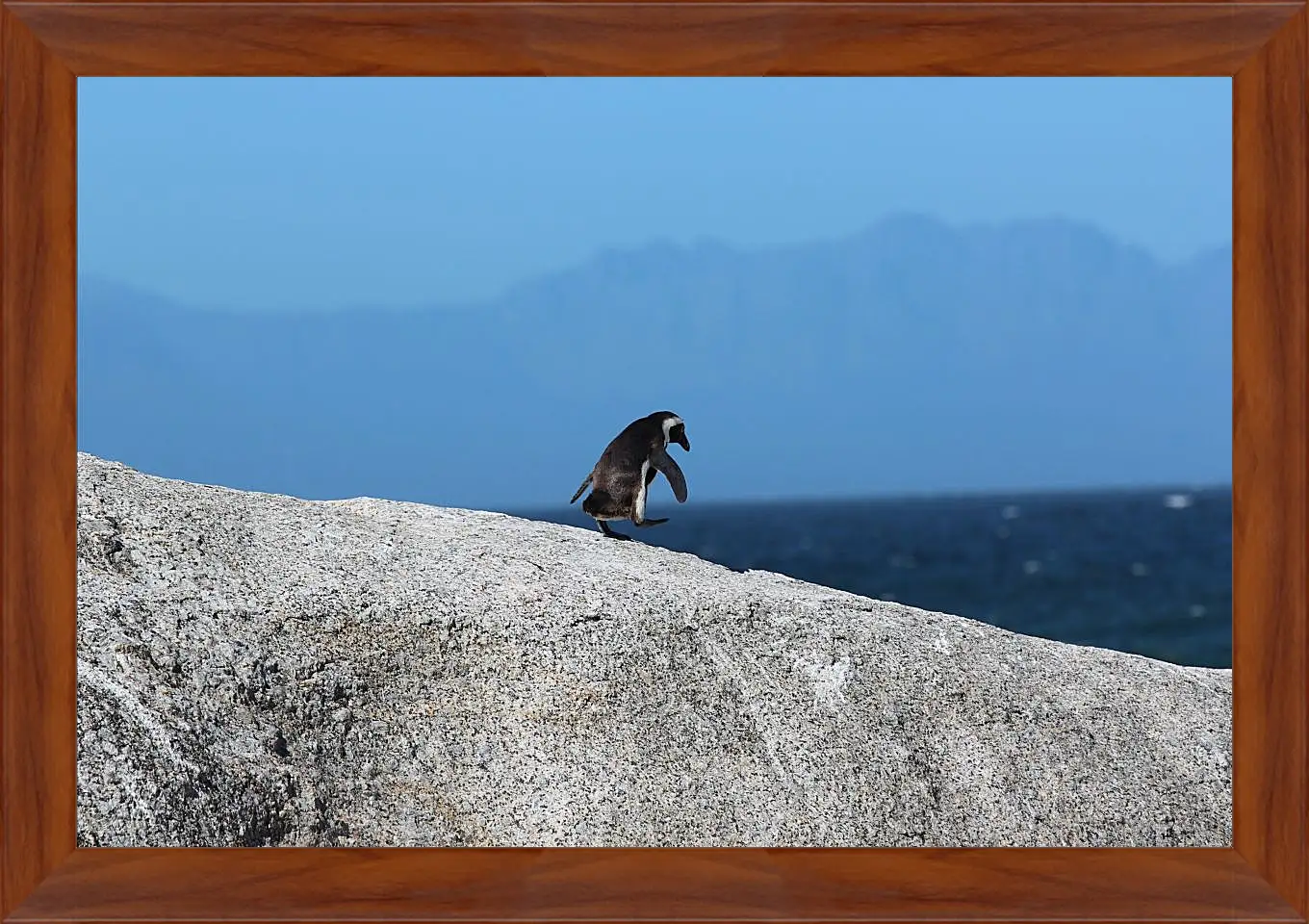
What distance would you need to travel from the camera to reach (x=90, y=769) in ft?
11.2

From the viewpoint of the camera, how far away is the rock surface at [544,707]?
12.3 ft

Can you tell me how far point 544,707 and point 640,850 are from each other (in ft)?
5.20
